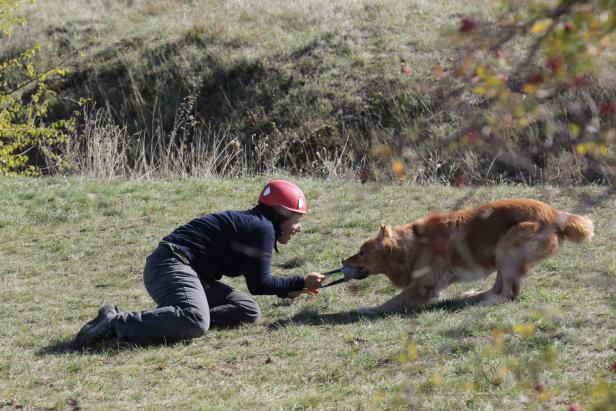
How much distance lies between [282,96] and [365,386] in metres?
14.9

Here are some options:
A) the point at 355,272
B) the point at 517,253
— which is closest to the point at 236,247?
the point at 355,272

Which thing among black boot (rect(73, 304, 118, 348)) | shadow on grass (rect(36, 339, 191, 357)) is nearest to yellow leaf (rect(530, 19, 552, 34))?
shadow on grass (rect(36, 339, 191, 357))

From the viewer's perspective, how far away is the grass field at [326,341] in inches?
215

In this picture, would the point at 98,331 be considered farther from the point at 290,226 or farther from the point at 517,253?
the point at 517,253

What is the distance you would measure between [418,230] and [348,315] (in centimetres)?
103

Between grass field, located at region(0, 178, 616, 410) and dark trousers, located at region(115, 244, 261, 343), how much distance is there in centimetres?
12

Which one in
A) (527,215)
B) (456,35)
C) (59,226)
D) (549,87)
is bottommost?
(59,226)

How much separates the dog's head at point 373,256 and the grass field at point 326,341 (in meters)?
0.30

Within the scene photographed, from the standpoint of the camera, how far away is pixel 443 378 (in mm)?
5680

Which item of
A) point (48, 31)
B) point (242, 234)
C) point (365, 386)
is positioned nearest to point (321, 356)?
point (365, 386)

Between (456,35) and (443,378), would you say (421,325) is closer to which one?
(443,378)

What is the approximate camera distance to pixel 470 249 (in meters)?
7.45

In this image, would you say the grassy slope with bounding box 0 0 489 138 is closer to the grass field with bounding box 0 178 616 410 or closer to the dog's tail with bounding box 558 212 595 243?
the grass field with bounding box 0 178 616 410

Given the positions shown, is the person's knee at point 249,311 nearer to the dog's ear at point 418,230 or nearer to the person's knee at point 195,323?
the person's knee at point 195,323
